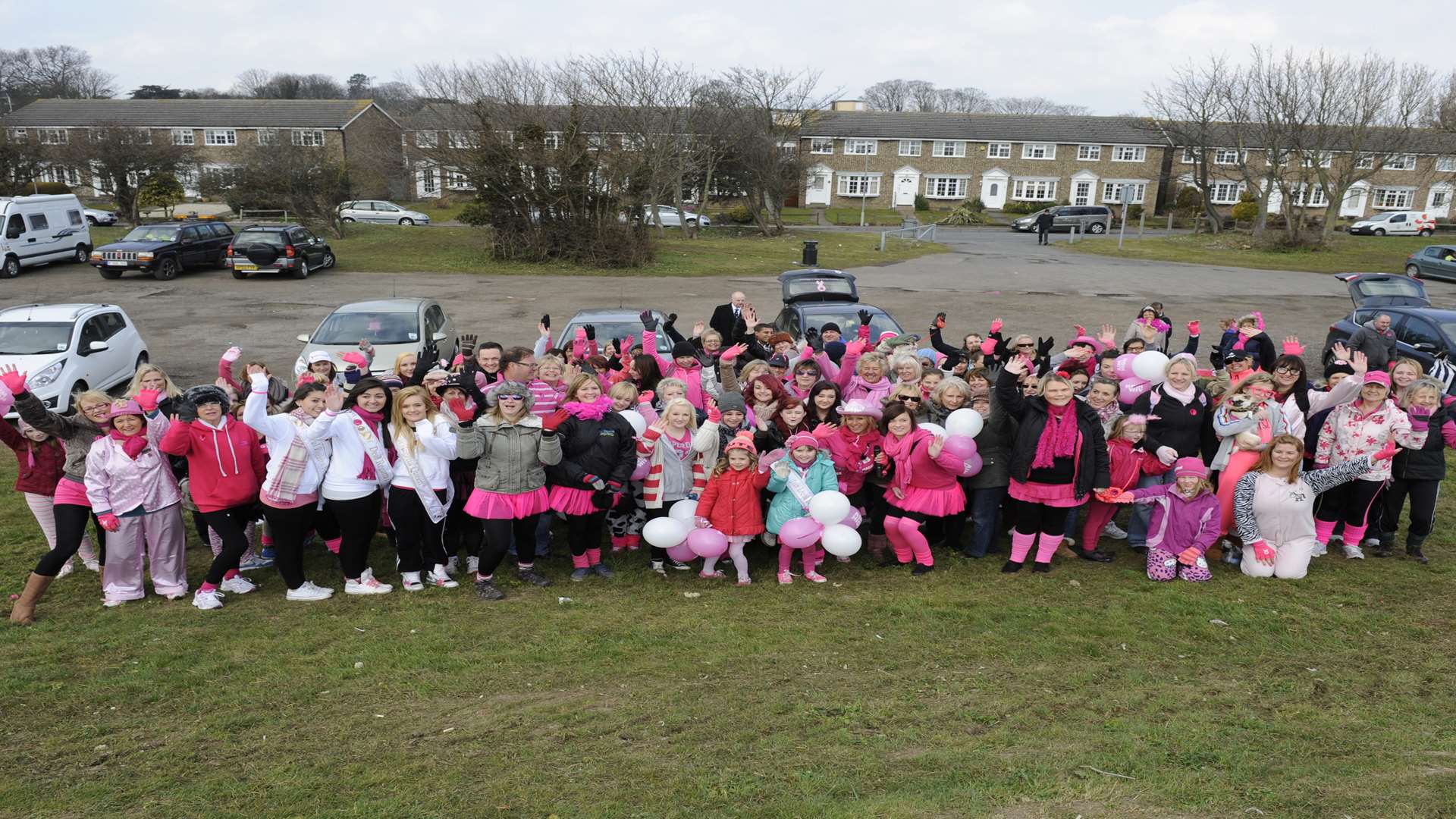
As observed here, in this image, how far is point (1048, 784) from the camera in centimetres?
411

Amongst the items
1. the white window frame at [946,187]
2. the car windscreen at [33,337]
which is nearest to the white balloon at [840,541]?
the car windscreen at [33,337]

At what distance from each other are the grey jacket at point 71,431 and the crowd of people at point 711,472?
0.05 feet

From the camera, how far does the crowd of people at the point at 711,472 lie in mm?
6133

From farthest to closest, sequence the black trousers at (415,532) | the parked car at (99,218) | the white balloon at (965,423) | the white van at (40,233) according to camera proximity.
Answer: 1. the parked car at (99,218)
2. the white van at (40,233)
3. the white balloon at (965,423)
4. the black trousers at (415,532)

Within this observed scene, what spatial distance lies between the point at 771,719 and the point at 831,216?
5101cm

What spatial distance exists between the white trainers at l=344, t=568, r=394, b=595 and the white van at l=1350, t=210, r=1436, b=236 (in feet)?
175

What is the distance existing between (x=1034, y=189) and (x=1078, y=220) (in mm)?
15856

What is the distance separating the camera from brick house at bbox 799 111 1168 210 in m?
59.5

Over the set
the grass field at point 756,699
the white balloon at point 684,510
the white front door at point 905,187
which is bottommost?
the grass field at point 756,699

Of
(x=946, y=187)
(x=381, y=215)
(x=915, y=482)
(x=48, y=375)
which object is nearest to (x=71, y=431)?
(x=915, y=482)

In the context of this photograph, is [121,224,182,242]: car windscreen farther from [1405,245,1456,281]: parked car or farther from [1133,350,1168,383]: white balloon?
[1405,245,1456,281]: parked car

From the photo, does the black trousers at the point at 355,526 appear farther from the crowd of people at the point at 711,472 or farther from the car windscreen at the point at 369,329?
the car windscreen at the point at 369,329

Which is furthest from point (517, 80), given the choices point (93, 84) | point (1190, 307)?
point (93, 84)

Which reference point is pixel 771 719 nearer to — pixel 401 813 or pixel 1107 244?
pixel 401 813
